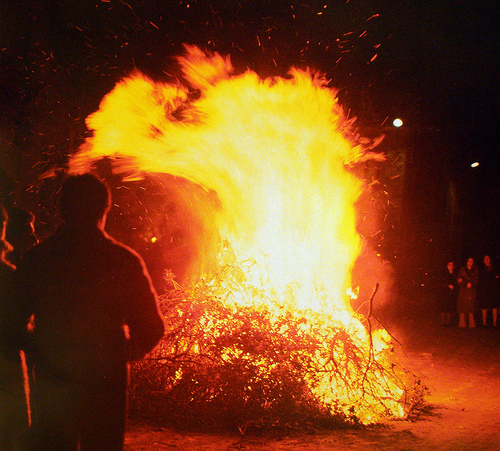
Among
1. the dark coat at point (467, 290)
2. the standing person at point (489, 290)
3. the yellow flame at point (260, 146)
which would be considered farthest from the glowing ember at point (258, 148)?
the standing person at point (489, 290)

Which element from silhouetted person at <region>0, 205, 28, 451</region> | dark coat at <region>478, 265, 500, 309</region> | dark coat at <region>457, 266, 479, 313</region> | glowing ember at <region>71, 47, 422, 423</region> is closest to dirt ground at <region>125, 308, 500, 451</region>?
Answer: silhouetted person at <region>0, 205, 28, 451</region>

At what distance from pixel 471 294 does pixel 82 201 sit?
12.2 m

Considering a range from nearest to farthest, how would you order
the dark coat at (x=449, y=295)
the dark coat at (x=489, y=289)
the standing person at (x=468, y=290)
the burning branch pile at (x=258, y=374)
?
the burning branch pile at (x=258, y=374) < the standing person at (x=468, y=290) < the dark coat at (x=489, y=289) < the dark coat at (x=449, y=295)

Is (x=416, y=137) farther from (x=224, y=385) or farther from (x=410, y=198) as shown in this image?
(x=224, y=385)

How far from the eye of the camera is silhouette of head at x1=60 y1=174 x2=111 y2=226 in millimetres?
2896

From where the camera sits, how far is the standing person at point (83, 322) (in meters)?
2.76

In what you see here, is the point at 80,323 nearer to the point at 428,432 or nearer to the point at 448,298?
the point at 428,432

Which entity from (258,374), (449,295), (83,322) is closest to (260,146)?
(258,374)

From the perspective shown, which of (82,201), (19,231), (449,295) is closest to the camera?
(82,201)

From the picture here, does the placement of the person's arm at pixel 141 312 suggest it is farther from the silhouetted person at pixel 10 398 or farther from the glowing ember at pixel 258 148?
the glowing ember at pixel 258 148

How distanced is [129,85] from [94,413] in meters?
6.18

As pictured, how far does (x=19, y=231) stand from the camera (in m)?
4.41

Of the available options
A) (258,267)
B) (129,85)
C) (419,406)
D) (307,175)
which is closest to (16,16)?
(129,85)

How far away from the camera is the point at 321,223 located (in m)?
7.48
